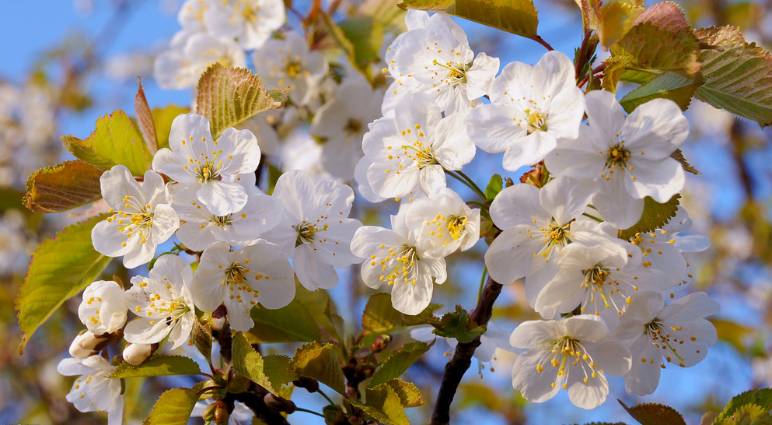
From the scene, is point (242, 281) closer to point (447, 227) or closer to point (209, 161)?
point (209, 161)

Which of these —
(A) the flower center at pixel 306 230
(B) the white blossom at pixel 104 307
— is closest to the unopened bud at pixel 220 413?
(B) the white blossom at pixel 104 307

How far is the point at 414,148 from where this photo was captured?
1.68 metres

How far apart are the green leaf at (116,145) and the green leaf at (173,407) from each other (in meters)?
0.54

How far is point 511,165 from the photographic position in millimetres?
1460

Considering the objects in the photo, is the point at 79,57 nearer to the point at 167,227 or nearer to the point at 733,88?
the point at 167,227

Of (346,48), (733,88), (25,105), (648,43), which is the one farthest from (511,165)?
(25,105)

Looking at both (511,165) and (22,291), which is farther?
(22,291)

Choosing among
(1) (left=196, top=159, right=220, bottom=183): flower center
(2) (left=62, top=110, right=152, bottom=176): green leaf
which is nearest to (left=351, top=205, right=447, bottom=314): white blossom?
(1) (left=196, top=159, right=220, bottom=183): flower center

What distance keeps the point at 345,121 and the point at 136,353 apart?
1366 mm

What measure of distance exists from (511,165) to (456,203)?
0.50ft

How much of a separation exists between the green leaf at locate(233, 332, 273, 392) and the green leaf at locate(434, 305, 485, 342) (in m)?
0.36

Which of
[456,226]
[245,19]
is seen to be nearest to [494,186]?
[456,226]

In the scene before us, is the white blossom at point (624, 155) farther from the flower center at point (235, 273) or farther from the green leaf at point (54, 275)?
the green leaf at point (54, 275)

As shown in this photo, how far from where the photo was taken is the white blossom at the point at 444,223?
157cm
